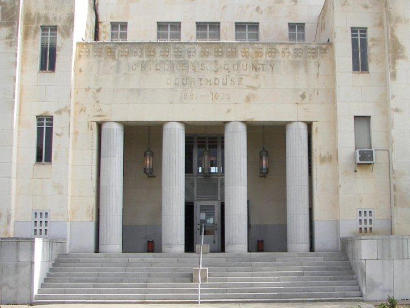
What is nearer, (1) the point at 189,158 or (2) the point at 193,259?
(2) the point at 193,259

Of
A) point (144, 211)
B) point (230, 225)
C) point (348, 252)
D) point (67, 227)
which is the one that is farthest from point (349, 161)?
point (67, 227)

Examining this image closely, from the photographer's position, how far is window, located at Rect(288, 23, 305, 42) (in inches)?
1257

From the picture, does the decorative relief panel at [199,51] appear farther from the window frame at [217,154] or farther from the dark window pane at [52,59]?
the window frame at [217,154]

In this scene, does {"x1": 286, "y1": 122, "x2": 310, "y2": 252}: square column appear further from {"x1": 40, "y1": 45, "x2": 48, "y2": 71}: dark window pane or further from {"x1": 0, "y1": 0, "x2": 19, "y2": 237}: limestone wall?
{"x1": 0, "y1": 0, "x2": 19, "y2": 237}: limestone wall

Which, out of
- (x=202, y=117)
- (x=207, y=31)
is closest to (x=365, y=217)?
(x=202, y=117)

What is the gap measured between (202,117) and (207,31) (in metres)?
6.92

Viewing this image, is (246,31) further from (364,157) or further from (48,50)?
(48,50)

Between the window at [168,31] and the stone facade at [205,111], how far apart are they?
15.8ft

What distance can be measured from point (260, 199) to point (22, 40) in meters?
12.9

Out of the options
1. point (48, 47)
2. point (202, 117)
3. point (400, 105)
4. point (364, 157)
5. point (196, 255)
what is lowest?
point (196, 255)

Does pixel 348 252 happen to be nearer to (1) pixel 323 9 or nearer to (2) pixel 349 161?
(2) pixel 349 161

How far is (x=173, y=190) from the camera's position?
86.9 ft

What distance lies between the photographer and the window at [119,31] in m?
32.1

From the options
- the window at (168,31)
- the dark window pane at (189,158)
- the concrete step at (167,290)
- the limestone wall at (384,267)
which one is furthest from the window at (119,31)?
the limestone wall at (384,267)
